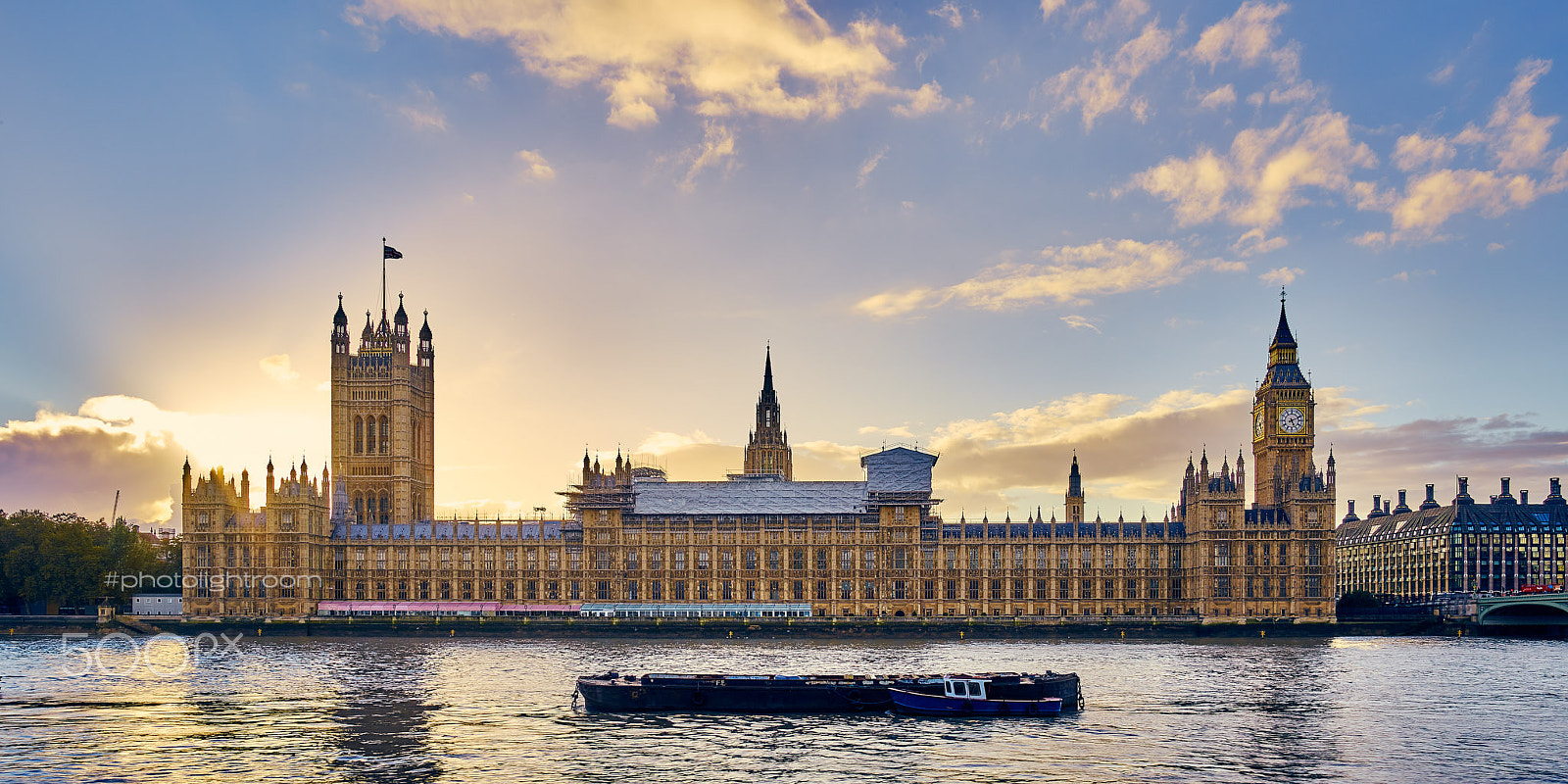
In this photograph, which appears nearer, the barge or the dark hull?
the dark hull

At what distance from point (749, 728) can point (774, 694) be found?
6.53 metres

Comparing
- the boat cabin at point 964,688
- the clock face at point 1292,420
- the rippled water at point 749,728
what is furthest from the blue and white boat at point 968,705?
the clock face at point 1292,420

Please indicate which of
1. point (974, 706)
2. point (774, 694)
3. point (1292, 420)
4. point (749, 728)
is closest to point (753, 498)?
point (1292, 420)

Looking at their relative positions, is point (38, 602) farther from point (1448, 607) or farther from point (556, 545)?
point (1448, 607)

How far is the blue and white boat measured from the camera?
79188 mm

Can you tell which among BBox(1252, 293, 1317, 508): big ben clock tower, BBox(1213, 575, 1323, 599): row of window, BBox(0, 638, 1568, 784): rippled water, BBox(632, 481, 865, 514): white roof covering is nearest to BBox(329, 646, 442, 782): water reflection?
BBox(0, 638, 1568, 784): rippled water

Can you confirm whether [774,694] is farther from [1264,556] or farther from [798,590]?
[1264,556]

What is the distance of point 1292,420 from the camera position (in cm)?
19075

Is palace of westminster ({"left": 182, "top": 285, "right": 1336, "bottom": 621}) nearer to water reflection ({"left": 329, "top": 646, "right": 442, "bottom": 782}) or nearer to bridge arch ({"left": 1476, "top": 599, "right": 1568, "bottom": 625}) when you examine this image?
bridge arch ({"left": 1476, "top": 599, "right": 1568, "bottom": 625})

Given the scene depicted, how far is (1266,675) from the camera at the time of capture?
→ 107688 mm

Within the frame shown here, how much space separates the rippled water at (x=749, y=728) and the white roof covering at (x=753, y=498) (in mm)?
69064

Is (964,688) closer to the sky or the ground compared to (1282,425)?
closer to the ground

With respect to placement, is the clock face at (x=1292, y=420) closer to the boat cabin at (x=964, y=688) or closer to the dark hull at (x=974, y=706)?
the dark hull at (x=974, y=706)

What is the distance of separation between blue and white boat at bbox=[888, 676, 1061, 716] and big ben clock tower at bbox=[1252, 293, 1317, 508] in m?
119
